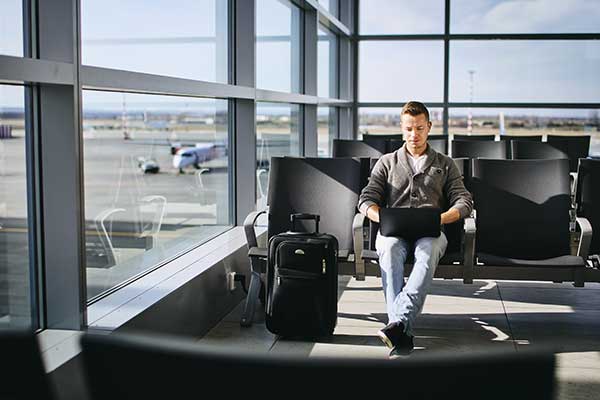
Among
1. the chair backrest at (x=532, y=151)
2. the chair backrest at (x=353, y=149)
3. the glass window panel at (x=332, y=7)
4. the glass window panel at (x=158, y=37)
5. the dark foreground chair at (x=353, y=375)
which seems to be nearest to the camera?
the dark foreground chair at (x=353, y=375)

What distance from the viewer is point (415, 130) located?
4555mm

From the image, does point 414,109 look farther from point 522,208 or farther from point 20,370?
point 20,370

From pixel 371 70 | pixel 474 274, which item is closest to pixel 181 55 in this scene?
pixel 474 274

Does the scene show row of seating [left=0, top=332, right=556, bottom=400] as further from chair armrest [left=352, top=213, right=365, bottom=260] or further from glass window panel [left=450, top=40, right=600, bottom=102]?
glass window panel [left=450, top=40, right=600, bottom=102]

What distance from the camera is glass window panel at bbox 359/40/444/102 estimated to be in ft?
35.8

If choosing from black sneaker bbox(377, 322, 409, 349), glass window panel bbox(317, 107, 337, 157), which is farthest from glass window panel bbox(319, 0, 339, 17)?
black sneaker bbox(377, 322, 409, 349)

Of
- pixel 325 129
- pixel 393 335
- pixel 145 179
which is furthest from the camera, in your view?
pixel 325 129

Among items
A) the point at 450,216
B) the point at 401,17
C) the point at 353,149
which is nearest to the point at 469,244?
the point at 450,216

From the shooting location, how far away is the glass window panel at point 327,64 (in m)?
9.16

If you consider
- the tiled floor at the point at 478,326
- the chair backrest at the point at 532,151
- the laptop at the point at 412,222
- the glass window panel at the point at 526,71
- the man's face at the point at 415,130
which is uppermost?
the glass window panel at the point at 526,71

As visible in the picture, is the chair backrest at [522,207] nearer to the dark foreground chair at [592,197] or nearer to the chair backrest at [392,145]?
the dark foreground chair at [592,197]

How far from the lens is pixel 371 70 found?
1103cm

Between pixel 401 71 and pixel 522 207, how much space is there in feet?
21.4

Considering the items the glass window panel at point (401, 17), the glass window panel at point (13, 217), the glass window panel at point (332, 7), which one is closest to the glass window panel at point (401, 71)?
the glass window panel at point (401, 17)
